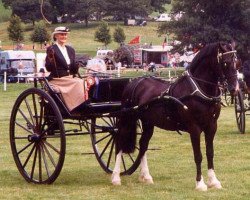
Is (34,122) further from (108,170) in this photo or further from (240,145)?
(240,145)

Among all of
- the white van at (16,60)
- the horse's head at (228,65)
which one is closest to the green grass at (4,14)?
the white van at (16,60)

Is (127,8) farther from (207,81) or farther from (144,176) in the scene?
(207,81)

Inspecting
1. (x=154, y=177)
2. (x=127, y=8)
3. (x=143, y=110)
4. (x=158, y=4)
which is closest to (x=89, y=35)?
(x=127, y=8)

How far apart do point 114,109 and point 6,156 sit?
3.19 m

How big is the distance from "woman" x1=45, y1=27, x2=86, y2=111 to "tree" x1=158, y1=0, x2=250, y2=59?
45249 mm

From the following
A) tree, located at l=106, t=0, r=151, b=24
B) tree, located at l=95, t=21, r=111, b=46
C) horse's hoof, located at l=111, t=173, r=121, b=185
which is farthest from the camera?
tree, located at l=106, t=0, r=151, b=24

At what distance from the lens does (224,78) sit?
8984 mm

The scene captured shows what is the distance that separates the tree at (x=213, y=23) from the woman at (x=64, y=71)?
148 ft

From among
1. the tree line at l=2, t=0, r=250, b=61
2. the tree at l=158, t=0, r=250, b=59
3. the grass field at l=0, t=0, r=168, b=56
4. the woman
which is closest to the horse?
the woman

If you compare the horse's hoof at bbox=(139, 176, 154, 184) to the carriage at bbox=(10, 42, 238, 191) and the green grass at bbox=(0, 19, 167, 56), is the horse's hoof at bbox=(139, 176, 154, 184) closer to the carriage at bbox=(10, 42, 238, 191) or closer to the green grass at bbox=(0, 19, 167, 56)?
the carriage at bbox=(10, 42, 238, 191)

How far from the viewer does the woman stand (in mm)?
9961

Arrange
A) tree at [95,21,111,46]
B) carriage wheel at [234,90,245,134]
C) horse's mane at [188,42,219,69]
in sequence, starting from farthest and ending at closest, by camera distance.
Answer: tree at [95,21,111,46] < carriage wheel at [234,90,245,134] < horse's mane at [188,42,219,69]

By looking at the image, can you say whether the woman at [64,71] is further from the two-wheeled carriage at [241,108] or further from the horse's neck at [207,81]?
the two-wheeled carriage at [241,108]

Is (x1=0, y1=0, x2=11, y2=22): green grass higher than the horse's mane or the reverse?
the reverse
